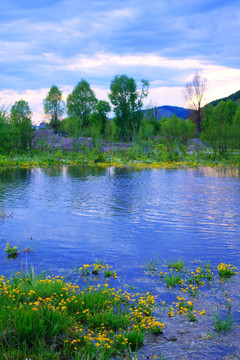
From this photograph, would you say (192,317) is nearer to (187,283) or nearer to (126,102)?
(187,283)

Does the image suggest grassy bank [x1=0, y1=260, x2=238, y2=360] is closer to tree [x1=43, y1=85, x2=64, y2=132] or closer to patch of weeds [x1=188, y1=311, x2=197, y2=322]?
patch of weeds [x1=188, y1=311, x2=197, y2=322]

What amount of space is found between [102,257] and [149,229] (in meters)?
3.07

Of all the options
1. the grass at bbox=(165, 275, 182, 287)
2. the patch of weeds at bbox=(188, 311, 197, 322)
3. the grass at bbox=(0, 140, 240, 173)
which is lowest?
the patch of weeds at bbox=(188, 311, 197, 322)

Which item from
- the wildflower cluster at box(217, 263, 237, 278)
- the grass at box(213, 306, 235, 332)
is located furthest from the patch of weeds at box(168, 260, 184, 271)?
the grass at box(213, 306, 235, 332)

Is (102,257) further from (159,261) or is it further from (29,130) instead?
(29,130)

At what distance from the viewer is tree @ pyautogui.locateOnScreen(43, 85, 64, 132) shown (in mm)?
98994

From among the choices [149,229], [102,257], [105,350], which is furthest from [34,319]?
[149,229]

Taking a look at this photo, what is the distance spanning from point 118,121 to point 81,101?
19207mm

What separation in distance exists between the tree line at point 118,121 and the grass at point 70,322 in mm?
24844

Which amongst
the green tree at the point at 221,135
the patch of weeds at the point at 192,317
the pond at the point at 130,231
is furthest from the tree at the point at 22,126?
the patch of weeds at the point at 192,317

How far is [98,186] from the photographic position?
21828 millimetres

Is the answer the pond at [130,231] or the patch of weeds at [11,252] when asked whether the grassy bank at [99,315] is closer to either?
the pond at [130,231]

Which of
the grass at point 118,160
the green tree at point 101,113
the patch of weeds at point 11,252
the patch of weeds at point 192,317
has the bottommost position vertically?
the patch of weeds at point 192,317

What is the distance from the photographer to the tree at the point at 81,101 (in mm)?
90375
